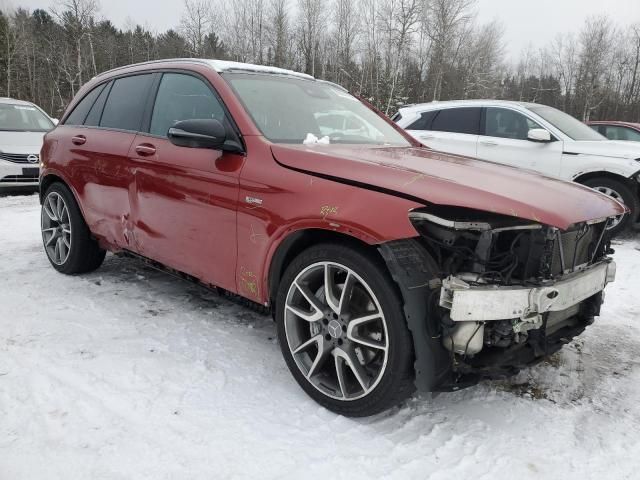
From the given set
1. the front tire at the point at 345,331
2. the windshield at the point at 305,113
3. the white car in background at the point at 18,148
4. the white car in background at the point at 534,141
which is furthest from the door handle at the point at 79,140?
the white car in background at the point at 18,148

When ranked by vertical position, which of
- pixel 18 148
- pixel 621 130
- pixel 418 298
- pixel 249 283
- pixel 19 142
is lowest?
pixel 249 283

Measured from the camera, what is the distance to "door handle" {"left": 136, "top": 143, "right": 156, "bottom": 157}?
10.8 feet

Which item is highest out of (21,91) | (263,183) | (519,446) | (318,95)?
(21,91)

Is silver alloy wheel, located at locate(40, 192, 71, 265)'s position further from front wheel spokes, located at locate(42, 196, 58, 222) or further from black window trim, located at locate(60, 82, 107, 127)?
black window trim, located at locate(60, 82, 107, 127)

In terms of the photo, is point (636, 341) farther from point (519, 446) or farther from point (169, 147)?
point (169, 147)

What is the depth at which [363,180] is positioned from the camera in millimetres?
2227

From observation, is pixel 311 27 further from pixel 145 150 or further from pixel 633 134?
pixel 145 150

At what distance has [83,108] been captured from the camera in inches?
171

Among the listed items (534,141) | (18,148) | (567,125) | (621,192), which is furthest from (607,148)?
(18,148)

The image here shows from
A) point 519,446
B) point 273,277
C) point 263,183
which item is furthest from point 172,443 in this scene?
point 519,446

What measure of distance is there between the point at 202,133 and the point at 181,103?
2.67ft

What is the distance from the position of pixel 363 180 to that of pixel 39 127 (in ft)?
32.4

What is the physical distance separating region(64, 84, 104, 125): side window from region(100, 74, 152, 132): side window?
287mm

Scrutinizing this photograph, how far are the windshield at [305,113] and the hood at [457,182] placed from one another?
26 cm
